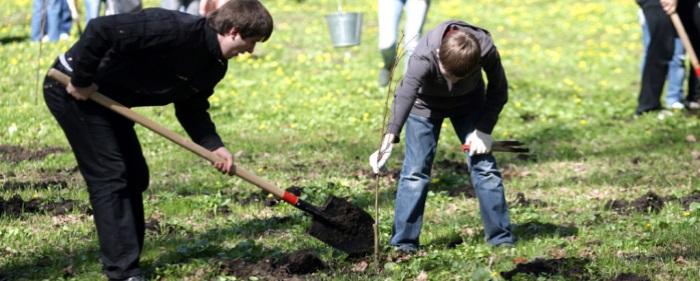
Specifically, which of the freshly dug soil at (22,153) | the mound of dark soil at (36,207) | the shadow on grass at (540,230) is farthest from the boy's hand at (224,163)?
the freshly dug soil at (22,153)

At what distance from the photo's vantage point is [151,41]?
4930 millimetres

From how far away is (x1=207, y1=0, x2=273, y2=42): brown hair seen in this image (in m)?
4.94

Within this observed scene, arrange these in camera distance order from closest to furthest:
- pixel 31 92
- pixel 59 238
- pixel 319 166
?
pixel 59 238 → pixel 319 166 → pixel 31 92

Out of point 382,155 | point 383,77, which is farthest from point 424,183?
point 383,77

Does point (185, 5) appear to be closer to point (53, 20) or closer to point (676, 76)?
point (53, 20)

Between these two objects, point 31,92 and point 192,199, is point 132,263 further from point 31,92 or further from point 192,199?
point 31,92

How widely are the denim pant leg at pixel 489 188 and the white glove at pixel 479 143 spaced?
10 cm

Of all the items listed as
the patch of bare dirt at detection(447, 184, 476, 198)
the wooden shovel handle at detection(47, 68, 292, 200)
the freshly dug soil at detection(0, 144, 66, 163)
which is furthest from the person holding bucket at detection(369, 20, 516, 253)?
the freshly dug soil at detection(0, 144, 66, 163)

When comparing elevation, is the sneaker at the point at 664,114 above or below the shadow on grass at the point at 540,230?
below

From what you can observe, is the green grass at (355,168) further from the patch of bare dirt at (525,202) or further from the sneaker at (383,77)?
the sneaker at (383,77)

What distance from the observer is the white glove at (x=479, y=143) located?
580cm

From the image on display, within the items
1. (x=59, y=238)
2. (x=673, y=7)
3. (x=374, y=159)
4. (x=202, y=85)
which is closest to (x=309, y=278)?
(x=374, y=159)

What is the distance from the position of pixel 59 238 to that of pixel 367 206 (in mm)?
2053

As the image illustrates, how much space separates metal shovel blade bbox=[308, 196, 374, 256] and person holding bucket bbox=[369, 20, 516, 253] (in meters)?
0.27
